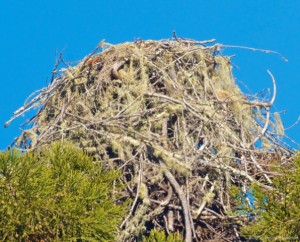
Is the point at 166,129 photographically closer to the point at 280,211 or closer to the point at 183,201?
the point at 183,201

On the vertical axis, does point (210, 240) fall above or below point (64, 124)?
below

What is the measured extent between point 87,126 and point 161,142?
0.60 metres

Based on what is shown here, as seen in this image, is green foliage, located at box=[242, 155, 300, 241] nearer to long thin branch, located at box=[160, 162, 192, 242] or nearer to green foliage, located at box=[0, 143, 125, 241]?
long thin branch, located at box=[160, 162, 192, 242]

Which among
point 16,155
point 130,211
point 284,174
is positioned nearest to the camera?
point 16,155

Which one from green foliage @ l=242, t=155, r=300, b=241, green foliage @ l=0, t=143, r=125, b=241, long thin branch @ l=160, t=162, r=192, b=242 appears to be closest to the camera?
green foliage @ l=0, t=143, r=125, b=241

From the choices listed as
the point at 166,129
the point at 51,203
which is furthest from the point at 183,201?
the point at 51,203

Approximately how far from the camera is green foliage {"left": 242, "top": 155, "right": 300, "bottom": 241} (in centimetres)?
655

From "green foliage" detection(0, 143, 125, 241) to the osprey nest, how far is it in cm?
101

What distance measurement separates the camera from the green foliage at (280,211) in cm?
655

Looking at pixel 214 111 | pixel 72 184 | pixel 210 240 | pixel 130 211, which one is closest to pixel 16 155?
pixel 72 184

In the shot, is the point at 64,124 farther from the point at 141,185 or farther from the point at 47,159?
the point at 47,159

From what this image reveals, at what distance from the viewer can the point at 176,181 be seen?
794 centimetres

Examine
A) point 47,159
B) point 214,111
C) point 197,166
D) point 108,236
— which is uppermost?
point 214,111

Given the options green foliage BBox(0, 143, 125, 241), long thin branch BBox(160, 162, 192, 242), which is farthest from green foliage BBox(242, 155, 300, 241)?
green foliage BBox(0, 143, 125, 241)
